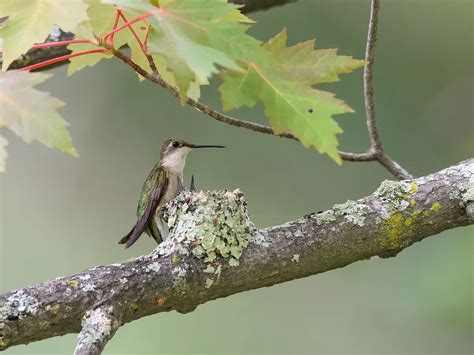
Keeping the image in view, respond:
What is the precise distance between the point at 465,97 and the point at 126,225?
345 centimetres

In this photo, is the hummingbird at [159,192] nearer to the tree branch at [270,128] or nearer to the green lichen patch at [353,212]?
the tree branch at [270,128]

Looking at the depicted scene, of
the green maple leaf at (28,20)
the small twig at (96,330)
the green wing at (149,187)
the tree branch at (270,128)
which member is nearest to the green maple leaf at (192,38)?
the green maple leaf at (28,20)

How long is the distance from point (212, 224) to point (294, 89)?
632mm

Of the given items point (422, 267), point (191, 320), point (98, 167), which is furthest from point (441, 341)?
point (98, 167)

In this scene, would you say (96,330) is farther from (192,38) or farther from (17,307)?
(192,38)

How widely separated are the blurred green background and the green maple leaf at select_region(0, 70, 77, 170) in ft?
12.7

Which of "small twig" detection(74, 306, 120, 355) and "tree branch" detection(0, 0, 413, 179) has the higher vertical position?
"tree branch" detection(0, 0, 413, 179)

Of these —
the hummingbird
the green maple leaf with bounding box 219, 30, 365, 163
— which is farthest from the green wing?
the green maple leaf with bounding box 219, 30, 365, 163

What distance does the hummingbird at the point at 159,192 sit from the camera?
2.93 meters

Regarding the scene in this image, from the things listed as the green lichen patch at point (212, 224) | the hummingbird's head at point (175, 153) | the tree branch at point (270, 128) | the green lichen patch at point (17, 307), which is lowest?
the hummingbird's head at point (175, 153)

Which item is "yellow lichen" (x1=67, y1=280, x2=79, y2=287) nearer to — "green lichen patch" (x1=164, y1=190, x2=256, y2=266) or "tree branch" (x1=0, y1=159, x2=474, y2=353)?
"tree branch" (x1=0, y1=159, x2=474, y2=353)

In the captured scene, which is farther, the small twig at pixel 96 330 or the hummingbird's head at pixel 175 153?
the hummingbird's head at pixel 175 153

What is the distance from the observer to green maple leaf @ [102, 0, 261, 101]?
1472 mm

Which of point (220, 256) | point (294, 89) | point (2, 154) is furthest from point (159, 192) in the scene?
point (2, 154)
